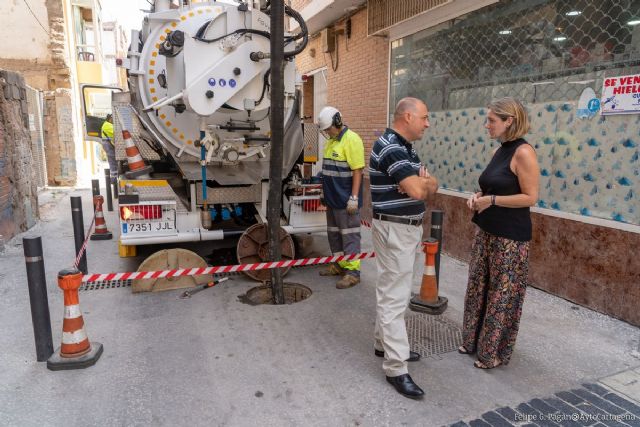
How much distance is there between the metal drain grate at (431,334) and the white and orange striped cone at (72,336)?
251 cm

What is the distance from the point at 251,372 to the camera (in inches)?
121

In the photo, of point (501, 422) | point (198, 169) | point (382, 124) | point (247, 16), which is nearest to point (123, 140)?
point (198, 169)

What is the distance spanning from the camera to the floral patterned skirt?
2.96 meters

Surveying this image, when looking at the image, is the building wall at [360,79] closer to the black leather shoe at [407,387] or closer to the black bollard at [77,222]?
the black bollard at [77,222]

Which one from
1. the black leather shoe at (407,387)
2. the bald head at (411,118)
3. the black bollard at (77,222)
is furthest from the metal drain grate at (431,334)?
the black bollard at (77,222)

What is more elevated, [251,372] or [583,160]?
[583,160]

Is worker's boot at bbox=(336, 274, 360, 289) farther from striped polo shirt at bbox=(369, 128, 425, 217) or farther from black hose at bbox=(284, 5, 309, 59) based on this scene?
black hose at bbox=(284, 5, 309, 59)

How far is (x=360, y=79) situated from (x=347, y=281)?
195 inches

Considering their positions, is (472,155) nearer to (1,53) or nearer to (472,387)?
(472,387)

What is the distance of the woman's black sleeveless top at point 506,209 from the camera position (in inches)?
114

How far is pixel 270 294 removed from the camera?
4715 mm

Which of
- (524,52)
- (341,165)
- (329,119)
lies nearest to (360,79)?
(524,52)

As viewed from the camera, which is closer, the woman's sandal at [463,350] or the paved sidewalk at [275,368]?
the paved sidewalk at [275,368]

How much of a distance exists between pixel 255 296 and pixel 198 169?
1.68m
